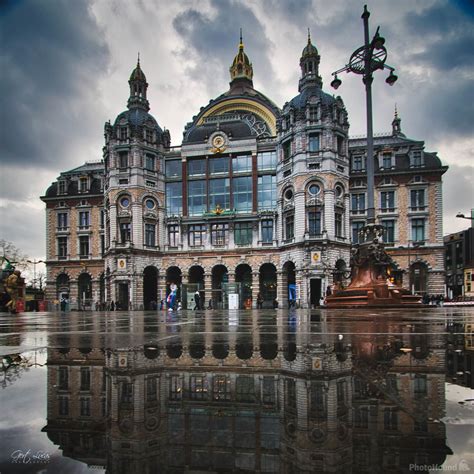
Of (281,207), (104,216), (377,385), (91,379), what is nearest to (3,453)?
(91,379)

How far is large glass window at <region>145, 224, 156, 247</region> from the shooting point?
4247 centimetres

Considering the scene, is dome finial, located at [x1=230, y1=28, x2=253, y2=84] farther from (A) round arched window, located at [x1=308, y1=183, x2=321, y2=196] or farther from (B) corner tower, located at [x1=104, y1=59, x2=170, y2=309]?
(A) round arched window, located at [x1=308, y1=183, x2=321, y2=196]

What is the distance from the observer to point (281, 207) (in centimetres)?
4078

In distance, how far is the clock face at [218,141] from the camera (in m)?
43.3

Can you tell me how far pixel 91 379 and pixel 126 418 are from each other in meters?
0.87

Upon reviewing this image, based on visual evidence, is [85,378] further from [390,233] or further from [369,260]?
[390,233]

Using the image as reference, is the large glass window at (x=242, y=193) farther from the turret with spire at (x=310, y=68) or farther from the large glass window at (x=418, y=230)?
the large glass window at (x=418, y=230)

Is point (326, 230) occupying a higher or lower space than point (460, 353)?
higher

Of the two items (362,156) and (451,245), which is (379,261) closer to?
(362,156)

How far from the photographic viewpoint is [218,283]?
43.6m

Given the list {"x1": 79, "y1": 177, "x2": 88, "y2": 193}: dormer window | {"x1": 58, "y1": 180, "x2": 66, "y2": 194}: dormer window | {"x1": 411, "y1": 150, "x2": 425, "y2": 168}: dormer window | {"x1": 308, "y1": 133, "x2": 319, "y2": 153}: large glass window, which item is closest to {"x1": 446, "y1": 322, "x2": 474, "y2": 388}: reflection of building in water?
{"x1": 308, "y1": 133, "x2": 319, "y2": 153}: large glass window

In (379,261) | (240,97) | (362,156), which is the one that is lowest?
(379,261)

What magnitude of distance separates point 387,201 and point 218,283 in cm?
2050

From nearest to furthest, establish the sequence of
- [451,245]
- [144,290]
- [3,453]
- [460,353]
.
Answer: [3,453] → [460,353] → [144,290] → [451,245]
